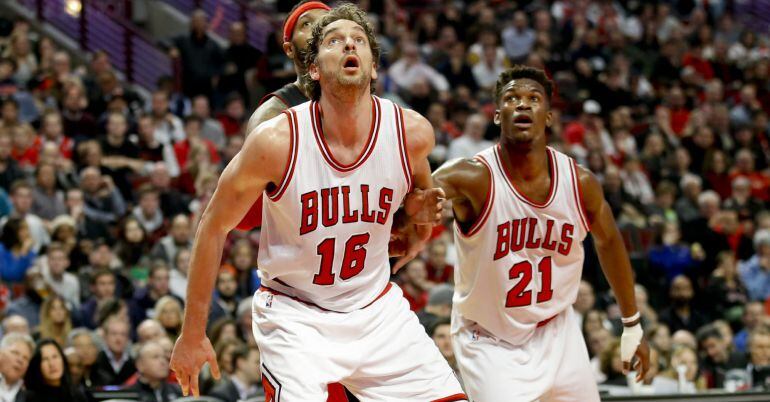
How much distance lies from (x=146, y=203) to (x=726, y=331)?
5.13 meters

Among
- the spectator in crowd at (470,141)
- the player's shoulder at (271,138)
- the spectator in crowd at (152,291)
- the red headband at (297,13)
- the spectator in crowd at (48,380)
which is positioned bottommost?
the spectator in crowd at (48,380)

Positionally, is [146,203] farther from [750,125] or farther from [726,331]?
[750,125]

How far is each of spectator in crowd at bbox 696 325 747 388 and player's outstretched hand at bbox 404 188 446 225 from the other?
17.7 ft

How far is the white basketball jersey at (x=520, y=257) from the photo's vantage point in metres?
5.67

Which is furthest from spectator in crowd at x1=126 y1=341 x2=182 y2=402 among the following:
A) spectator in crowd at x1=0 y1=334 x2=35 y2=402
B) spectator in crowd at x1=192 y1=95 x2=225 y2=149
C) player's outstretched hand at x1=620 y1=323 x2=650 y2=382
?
spectator in crowd at x1=192 y1=95 x2=225 y2=149

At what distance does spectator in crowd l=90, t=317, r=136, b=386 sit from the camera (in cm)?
831

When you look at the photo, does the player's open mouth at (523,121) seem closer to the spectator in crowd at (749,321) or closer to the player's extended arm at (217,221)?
the player's extended arm at (217,221)

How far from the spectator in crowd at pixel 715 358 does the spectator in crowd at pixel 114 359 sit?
4.46 m

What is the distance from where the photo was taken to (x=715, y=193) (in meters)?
13.8

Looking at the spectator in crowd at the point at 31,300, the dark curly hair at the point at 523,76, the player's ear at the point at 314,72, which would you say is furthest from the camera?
the spectator in crowd at the point at 31,300

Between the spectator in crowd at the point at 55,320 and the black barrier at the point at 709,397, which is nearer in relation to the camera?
the black barrier at the point at 709,397

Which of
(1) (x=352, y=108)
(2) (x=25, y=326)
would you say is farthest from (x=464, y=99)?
(1) (x=352, y=108)

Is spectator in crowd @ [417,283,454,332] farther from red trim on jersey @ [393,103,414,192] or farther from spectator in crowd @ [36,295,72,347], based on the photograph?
red trim on jersey @ [393,103,414,192]

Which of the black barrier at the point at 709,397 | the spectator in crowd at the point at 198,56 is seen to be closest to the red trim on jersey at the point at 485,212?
the black barrier at the point at 709,397
